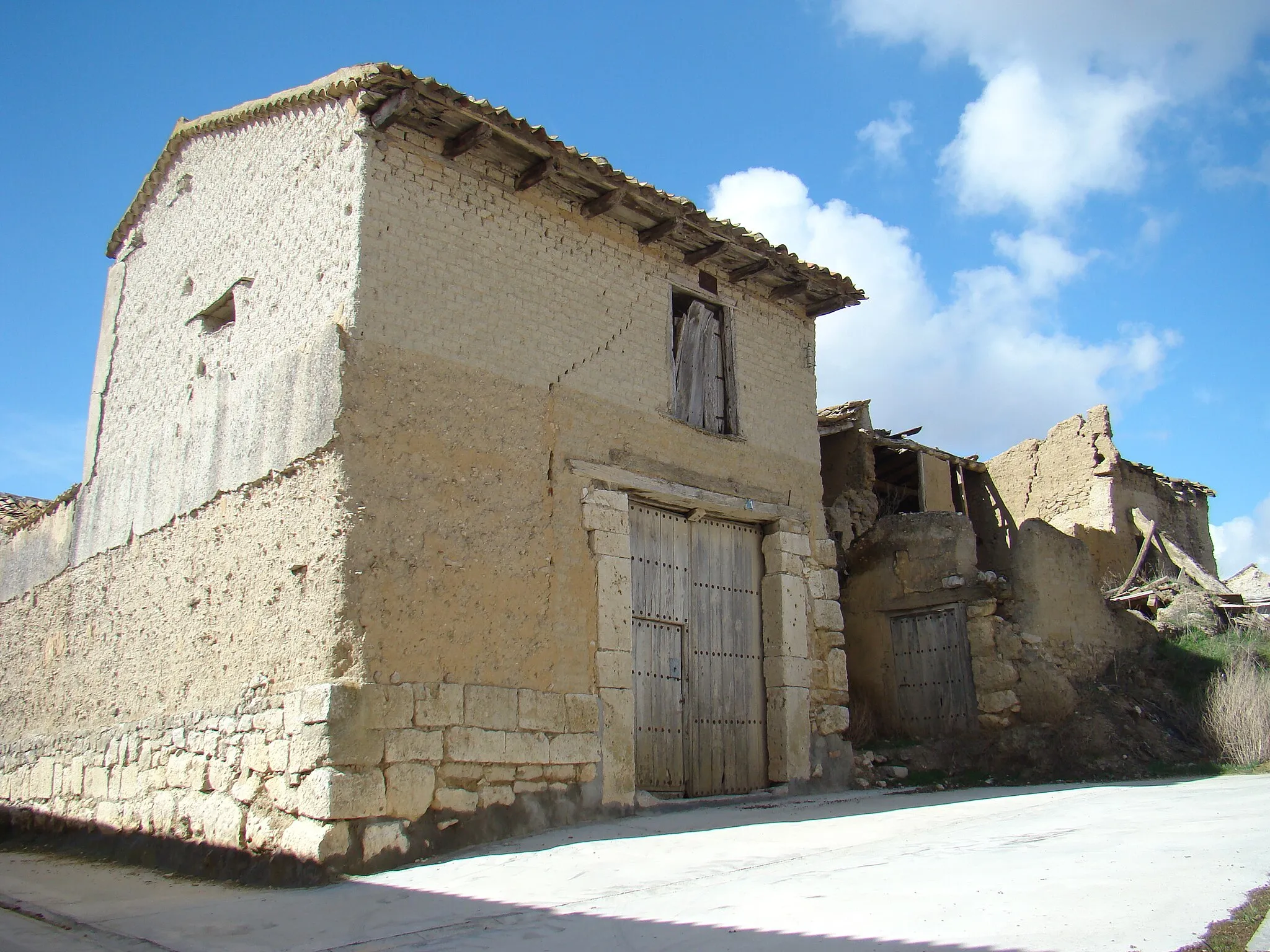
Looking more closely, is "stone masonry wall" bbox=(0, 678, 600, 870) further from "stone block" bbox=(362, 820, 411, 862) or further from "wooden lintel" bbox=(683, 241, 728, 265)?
"wooden lintel" bbox=(683, 241, 728, 265)

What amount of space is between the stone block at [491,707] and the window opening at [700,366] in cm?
300

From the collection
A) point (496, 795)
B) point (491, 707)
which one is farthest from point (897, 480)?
point (496, 795)

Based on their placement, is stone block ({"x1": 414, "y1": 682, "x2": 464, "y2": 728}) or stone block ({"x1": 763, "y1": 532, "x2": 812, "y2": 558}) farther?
stone block ({"x1": 763, "y1": 532, "x2": 812, "y2": 558})

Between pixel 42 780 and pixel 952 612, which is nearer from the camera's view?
pixel 42 780

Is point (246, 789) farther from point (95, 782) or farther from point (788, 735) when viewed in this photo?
point (788, 735)

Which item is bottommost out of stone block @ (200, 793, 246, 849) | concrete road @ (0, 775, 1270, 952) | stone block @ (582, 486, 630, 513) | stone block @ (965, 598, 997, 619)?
concrete road @ (0, 775, 1270, 952)

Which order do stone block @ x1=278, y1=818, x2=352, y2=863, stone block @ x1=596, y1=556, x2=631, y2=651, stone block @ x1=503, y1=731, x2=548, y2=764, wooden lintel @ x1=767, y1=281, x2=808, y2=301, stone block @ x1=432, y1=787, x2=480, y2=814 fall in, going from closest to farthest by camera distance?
stone block @ x1=278, y1=818, x2=352, y2=863, stone block @ x1=432, y1=787, x2=480, y2=814, stone block @ x1=503, y1=731, x2=548, y2=764, stone block @ x1=596, y1=556, x2=631, y2=651, wooden lintel @ x1=767, y1=281, x2=808, y2=301

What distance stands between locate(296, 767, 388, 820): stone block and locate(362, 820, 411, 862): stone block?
79mm

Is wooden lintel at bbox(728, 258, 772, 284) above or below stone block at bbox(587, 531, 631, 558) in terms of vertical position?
above

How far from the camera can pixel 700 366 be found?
9.02 metres

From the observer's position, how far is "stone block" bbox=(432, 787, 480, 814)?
6.18 m

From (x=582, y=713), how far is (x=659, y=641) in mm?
1223

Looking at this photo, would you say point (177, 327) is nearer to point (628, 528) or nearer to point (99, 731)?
point (99, 731)

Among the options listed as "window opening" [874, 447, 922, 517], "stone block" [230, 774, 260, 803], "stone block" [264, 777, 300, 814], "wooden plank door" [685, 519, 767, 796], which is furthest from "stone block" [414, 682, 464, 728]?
"window opening" [874, 447, 922, 517]
